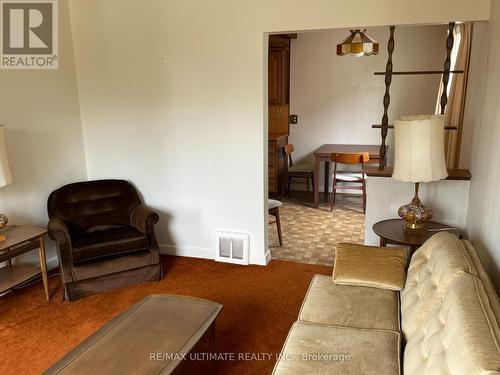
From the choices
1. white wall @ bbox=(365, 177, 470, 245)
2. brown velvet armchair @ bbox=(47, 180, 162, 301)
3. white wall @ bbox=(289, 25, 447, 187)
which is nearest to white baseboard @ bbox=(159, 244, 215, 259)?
brown velvet armchair @ bbox=(47, 180, 162, 301)

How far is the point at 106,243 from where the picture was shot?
3100 mm

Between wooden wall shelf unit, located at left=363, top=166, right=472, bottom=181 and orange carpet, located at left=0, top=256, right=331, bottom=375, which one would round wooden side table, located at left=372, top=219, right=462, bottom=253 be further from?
orange carpet, located at left=0, top=256, right=331, bottom=375

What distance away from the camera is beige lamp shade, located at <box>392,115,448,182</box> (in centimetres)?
251

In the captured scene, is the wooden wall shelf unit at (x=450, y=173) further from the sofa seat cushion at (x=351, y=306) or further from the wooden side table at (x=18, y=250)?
the wooden side table at (x=18, y=250)

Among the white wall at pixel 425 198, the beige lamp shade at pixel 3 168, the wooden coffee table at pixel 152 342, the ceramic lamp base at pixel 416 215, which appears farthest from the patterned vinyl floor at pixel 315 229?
the beige lamp shade at pixel 3 168

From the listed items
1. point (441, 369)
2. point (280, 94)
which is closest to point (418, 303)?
point (441, 369)

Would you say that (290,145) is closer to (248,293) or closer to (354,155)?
(354,155)

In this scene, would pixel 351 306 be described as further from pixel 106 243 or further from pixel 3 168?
pixel 3 168

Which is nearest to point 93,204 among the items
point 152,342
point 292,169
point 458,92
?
point 152,342

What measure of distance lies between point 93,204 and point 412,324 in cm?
276

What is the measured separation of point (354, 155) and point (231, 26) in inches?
94.7

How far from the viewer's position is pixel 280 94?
592 centimetres

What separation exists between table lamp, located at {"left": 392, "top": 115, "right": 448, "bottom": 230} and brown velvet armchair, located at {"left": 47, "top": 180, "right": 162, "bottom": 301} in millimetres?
1934

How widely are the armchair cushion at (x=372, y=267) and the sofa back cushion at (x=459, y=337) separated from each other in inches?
21.0
